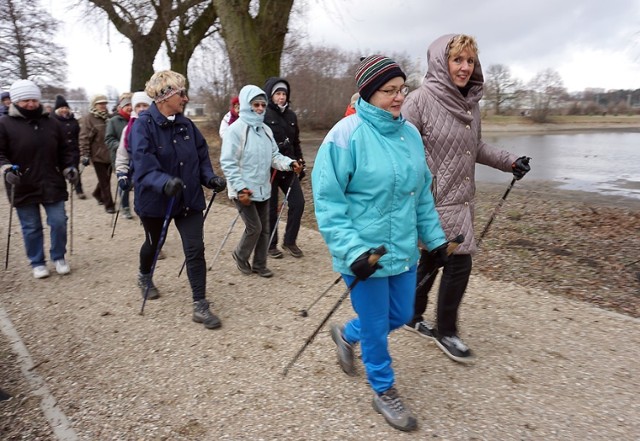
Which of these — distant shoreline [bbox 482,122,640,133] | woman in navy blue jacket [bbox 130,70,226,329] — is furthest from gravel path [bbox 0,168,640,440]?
distant shoreline [bbox 482,122,640,133]

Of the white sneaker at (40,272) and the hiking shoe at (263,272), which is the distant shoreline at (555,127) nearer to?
the hiking shoe at (263,272)

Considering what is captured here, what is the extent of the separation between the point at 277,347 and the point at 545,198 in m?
8.84

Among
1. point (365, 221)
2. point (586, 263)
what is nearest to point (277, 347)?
point (365, 221)

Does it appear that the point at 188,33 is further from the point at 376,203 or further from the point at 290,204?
the point at 376,203

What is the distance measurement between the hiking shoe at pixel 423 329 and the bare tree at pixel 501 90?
56.1 meters

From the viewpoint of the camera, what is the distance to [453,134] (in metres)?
3.27

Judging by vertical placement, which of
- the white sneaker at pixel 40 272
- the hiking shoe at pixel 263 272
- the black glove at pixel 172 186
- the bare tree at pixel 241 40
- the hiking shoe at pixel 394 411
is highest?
the bare tree at pixel 241 40

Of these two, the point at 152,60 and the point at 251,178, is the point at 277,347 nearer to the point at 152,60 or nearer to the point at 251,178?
the point at 251,178

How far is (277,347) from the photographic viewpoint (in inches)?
151

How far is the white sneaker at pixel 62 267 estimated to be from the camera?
18.4 ft

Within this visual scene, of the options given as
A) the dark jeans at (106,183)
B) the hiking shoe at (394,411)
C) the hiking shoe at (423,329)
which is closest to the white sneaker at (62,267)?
the dark jeans at (106,183)

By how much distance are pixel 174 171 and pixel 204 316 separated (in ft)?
4.23

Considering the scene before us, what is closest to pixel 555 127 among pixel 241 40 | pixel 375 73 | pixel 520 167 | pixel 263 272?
pixel 241 40

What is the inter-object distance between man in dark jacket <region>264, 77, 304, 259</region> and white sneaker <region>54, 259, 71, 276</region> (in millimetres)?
2397
